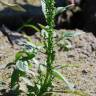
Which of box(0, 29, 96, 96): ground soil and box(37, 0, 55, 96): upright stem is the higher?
box(37, 0, 55, 96): upright stem

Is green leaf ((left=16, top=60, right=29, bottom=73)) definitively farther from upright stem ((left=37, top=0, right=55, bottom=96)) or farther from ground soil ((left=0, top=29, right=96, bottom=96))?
ground soil ((left=0, top=29, right=96, bottom=96))

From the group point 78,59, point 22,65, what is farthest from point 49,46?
point 78,59

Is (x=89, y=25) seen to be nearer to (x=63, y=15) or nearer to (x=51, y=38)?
(x=63, y=15)

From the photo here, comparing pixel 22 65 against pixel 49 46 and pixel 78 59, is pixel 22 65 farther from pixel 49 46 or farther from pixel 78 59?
pixel 78 59

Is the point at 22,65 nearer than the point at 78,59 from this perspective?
Yes

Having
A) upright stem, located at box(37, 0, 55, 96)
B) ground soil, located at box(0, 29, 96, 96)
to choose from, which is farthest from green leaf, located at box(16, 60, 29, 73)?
ground soil, located at box(0, 29, 96, 96)

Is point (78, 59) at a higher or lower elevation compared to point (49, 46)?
lower

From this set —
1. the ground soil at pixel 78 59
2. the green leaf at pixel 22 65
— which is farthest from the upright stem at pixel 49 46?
the ground soil at pixel 78 59

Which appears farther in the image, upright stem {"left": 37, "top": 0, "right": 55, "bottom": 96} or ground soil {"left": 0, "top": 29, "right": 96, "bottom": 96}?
ground soil {"left": 0, "top": 29, "right": 96, "bottom": 96}

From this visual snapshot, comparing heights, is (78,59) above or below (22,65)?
below
